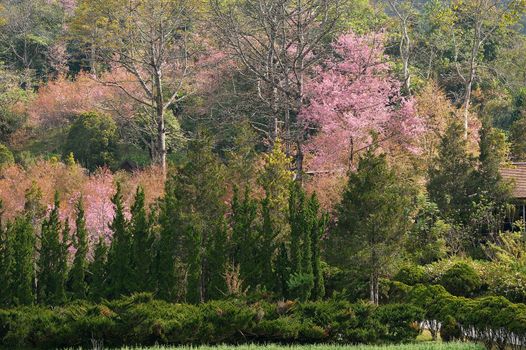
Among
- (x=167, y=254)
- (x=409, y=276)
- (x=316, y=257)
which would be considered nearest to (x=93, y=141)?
(x=167, y=254)

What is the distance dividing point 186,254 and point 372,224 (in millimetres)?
3897

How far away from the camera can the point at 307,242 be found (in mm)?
17297

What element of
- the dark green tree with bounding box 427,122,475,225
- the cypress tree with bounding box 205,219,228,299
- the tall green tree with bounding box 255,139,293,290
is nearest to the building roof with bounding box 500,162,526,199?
the dark green tree with bounding box 427,122,475,225

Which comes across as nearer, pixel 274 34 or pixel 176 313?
pixel 176 313

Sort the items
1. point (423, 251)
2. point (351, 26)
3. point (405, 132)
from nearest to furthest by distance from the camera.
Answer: point (423, 251), point (405, 132), point (351, 26)

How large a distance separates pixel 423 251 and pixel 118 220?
8.77m

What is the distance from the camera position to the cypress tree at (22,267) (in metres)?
16.8

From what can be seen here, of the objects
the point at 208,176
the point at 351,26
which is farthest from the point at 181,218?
the point at 351,26

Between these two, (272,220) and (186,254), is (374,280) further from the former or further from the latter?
(186,254)

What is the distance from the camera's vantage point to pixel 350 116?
90.5 feet

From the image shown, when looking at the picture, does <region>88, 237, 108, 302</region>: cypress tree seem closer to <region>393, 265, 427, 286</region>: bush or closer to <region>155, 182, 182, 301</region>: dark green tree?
<region>155, 182, 182, 301</region>: dark green tree

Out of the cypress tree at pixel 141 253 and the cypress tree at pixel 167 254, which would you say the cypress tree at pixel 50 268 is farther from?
the cypress tree at pixel 167 254

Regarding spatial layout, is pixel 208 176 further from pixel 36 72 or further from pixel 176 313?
pixel 36 72

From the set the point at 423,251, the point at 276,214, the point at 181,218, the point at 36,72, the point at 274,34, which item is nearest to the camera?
the point at 181,218
